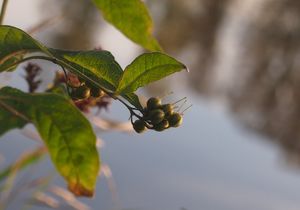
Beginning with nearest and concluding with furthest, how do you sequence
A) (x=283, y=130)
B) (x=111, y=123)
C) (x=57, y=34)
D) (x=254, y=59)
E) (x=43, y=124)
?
(x=43, y=124) → (x=111, y=123) → (x=57, y=34) → (x=283, y=130) → (x=254, y=59)

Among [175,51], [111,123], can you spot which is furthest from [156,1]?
[111,123]

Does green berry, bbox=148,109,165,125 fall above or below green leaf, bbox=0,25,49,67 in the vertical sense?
below

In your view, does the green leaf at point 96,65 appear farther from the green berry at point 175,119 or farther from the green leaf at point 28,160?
the green leaf at point 28,160

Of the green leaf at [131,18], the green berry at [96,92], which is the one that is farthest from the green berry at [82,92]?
the green leaf at [131,18]

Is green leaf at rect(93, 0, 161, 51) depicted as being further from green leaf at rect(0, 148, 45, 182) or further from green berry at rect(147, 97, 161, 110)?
green leaf at rect(0, 148, 45, 182)

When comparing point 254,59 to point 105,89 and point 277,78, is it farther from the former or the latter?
point 105,89

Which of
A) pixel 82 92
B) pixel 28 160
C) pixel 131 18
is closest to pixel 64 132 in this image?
pixel 82 92

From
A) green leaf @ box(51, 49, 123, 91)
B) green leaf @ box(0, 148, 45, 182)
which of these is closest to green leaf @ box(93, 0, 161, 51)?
green leaf @ box(51, 49, 123, 91)
